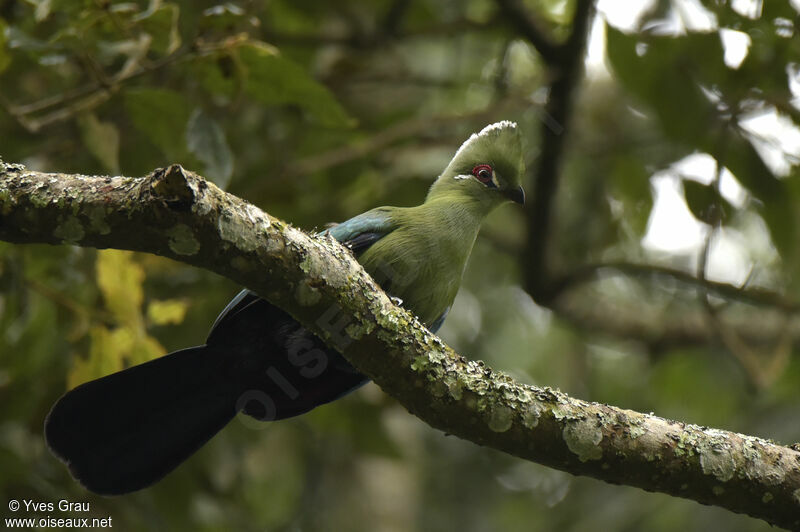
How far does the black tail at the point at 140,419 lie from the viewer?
2.96 meters

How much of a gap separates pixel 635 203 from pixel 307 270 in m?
3.22

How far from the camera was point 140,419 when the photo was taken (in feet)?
10.1

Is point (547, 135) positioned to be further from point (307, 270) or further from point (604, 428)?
point (307, 270)

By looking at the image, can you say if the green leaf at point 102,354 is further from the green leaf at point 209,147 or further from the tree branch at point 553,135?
the tree branch at point 553,135

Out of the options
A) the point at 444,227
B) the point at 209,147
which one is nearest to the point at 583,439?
the point at 444,227

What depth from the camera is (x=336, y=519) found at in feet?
16.6

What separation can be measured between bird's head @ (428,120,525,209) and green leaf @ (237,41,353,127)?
0.58 m

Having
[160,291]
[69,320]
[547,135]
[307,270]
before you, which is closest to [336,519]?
[160,291]

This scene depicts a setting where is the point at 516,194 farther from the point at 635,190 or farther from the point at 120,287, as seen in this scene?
the point at 120,287

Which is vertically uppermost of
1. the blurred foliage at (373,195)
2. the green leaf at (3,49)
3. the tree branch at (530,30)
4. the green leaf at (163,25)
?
the green leaf at (163,25)

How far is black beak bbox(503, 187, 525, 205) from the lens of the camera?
3619 millimetres

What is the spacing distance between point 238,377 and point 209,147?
884 millimetres

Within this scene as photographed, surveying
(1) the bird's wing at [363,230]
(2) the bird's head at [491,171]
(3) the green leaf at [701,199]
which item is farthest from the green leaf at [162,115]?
(3) the green leaf at [701,199]

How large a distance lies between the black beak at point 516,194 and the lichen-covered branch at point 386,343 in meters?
1.30
